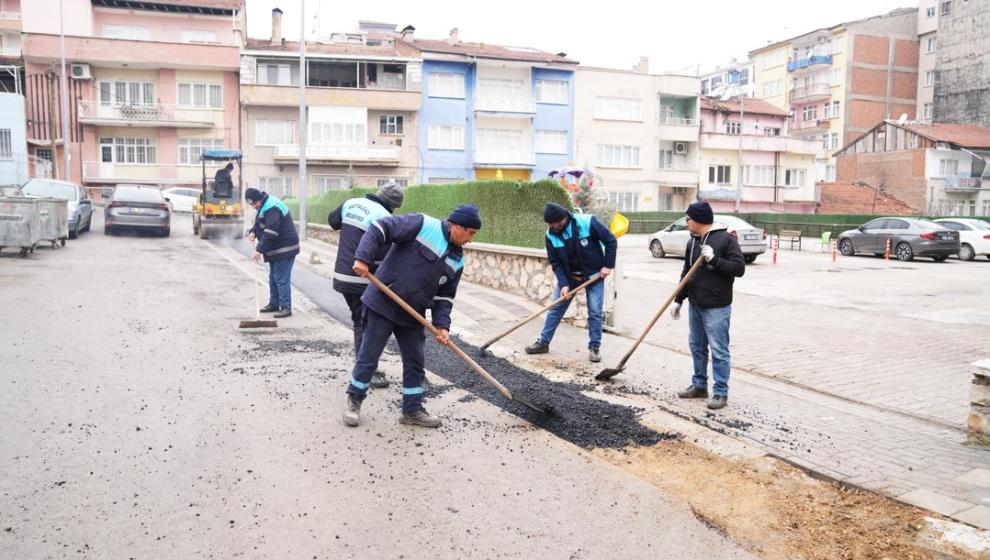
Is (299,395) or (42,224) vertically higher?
(42,224)

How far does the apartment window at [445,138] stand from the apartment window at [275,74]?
8.74 meters

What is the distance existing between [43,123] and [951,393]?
4824cm

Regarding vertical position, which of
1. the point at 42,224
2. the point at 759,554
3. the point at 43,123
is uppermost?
the point at 43,123

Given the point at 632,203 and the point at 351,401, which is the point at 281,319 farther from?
the point at 632,203

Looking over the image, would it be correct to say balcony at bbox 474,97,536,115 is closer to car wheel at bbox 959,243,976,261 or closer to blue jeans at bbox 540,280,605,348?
car wheel at bbox 959,243,976,261

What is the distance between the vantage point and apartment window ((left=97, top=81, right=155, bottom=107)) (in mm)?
43500

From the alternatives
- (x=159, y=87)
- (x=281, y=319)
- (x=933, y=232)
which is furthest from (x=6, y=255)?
(x=159, y=87)

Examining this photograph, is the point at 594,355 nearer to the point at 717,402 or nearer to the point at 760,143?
the point at 717,402

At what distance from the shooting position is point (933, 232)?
24688 millimetres

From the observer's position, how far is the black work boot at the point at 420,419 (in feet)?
18.4

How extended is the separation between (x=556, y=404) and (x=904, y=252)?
922 inches

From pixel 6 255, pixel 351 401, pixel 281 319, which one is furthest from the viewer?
pixel 6 255

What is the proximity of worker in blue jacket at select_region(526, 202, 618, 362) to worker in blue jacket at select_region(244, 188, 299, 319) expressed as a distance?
3863 mm

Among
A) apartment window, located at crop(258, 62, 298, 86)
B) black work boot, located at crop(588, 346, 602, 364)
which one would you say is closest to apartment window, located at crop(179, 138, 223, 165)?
apartment window, located at crop(258, 62, 298, 86)
